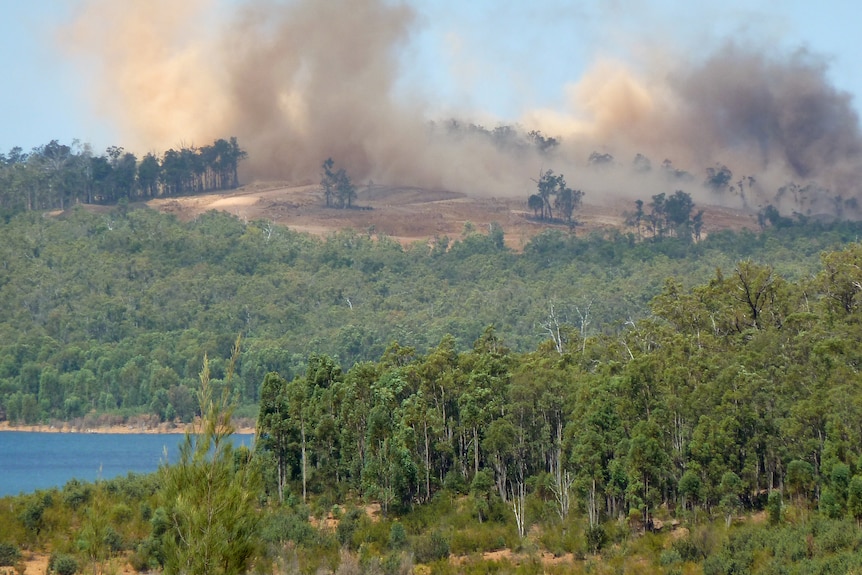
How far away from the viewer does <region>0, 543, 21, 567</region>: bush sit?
121 ft

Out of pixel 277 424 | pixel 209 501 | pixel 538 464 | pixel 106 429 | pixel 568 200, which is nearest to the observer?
→ pixel 209 501

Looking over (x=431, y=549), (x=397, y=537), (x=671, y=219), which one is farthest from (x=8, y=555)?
(x=671, y=219)

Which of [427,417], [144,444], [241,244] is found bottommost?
[144,444]

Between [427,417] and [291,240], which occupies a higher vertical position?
[291,240]

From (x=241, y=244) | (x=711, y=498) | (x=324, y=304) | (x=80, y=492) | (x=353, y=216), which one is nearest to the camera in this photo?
(x=711, y=498)

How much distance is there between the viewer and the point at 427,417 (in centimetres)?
4778

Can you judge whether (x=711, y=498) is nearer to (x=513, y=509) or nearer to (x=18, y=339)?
(x=513, y=509)

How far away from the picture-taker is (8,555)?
3716 cm

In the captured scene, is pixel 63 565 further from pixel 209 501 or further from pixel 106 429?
pixel 106 429

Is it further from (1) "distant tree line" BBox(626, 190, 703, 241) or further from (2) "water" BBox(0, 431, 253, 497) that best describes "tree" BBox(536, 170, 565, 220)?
(2) "water" BBox(0, 431, 253, 497)

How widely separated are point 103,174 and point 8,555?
5854 inches

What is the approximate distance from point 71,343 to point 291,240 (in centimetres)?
4380

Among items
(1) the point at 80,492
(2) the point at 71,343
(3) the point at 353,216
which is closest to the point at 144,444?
(2) the point at 71,343

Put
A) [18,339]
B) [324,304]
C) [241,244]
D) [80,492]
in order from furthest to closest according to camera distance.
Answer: [241,244], [324,304], [18,339], [80,492]
